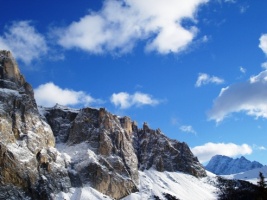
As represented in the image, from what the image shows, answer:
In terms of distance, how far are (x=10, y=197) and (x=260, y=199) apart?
165 m

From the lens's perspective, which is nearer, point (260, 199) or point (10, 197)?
point (260, 199)

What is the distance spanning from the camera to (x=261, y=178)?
5725 cm

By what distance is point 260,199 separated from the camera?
54.7 meters

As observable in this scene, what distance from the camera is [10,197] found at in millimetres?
199250

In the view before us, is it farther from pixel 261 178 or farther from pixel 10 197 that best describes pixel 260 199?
pixel 10 197

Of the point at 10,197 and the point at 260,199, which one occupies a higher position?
the point at 10,197

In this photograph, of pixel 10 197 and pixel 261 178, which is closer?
pixel 261 178

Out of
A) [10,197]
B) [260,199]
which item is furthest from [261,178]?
[10,197]

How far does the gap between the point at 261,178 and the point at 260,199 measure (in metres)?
3.46

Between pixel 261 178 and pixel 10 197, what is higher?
pixel 10 197

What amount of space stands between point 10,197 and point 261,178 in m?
163
